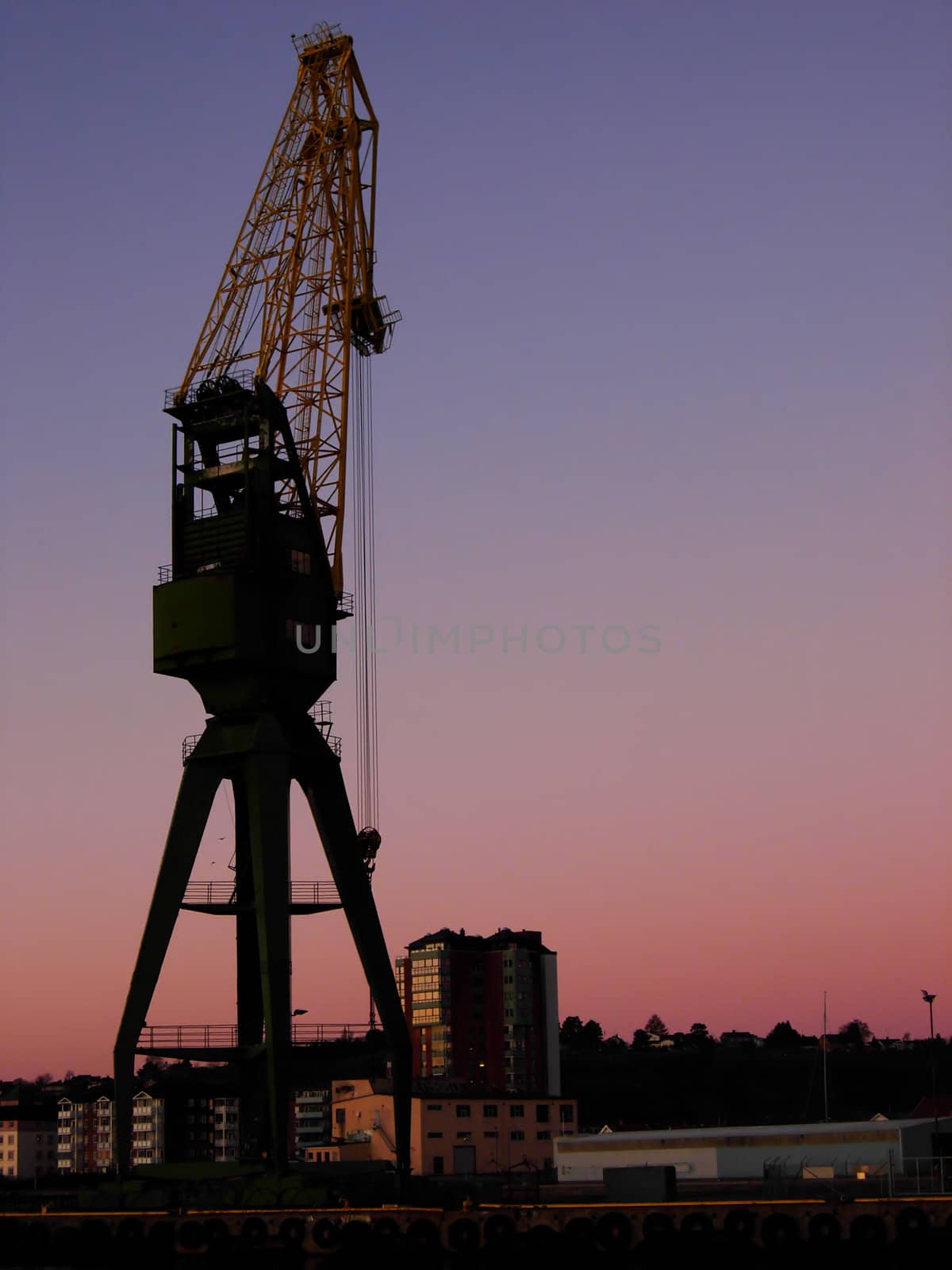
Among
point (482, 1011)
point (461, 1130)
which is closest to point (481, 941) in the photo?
point (482, 1011)

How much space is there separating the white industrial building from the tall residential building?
70.0m

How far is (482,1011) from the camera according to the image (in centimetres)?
13650

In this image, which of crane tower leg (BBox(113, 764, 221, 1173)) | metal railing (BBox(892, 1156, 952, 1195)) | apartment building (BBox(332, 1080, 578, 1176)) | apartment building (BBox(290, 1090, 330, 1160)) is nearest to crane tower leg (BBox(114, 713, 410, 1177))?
crane tower leg (BBox(113, 764, 221, 1173))

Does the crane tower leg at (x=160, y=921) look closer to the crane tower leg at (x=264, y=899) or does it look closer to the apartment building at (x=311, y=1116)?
the crane tower leg at (x=264, y=899)

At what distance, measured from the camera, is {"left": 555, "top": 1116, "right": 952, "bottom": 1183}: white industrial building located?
58.4 metres

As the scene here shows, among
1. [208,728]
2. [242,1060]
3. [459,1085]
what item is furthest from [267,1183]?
[459,1085]

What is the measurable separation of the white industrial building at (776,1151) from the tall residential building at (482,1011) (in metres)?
70.0

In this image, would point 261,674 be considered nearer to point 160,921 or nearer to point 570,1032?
point 160,921

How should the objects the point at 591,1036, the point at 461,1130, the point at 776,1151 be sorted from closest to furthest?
the point at 776,1151, the point at 461,1130, the point at 591,1036

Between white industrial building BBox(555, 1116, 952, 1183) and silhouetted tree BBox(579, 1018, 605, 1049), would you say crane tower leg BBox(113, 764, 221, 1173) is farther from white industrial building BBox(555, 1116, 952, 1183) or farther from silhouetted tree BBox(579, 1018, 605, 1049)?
silhouetted tree BBox(579, 1018, 605, 1049)

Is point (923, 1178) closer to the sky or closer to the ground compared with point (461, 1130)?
closer to the sky

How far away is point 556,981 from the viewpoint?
142 metres

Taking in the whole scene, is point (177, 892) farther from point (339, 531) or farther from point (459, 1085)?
point (459, 1085)

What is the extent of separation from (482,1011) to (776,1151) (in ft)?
256
